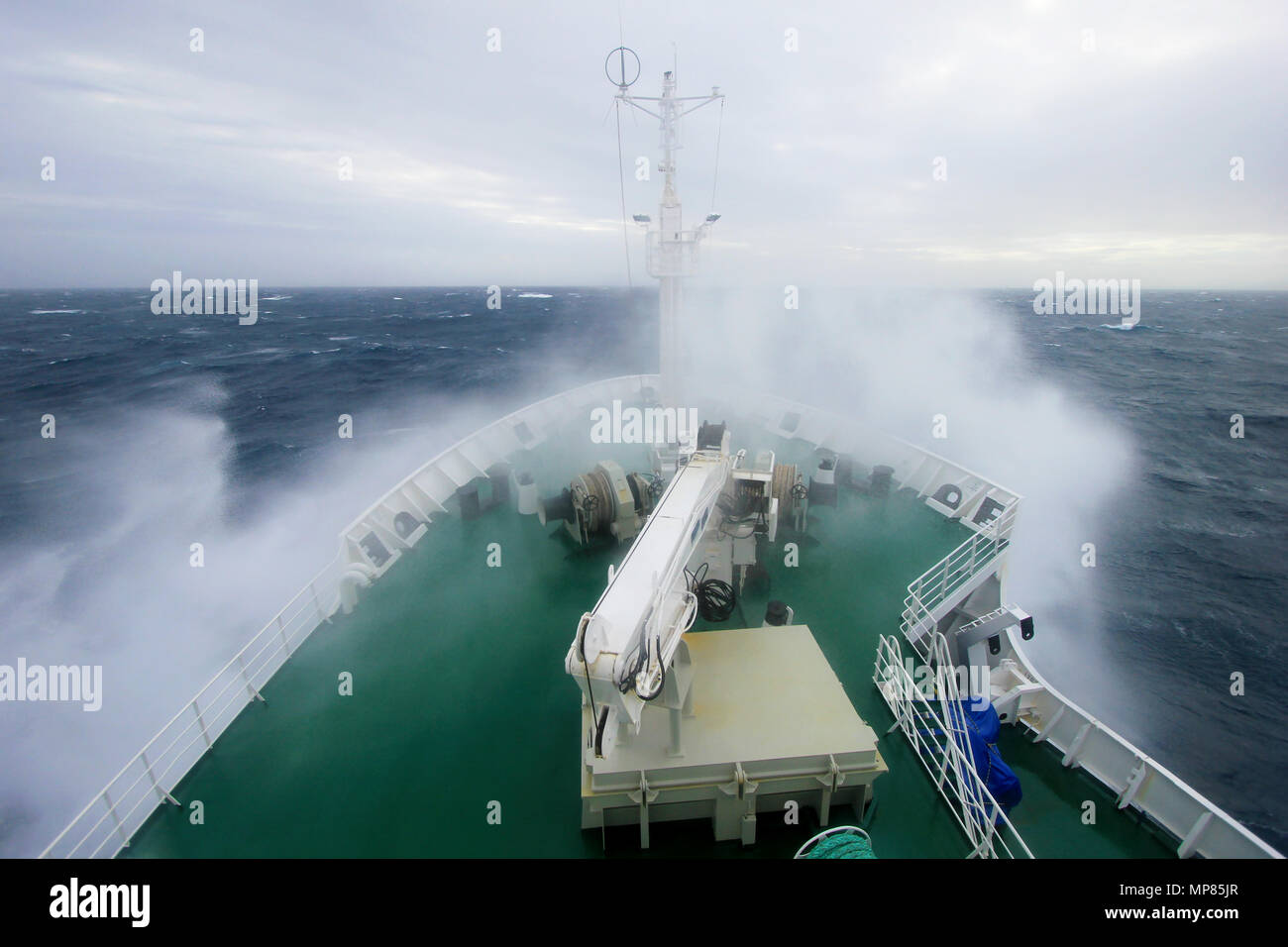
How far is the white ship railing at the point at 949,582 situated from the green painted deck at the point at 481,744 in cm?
38

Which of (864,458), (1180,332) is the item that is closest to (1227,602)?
(864,458)

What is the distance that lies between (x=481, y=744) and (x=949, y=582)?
8302 millimetres

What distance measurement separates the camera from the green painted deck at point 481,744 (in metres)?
6.13

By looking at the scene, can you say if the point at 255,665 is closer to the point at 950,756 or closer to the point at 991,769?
the point at 950,756

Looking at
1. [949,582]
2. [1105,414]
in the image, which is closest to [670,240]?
[949,582]

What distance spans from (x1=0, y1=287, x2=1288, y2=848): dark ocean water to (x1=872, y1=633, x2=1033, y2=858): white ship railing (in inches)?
390

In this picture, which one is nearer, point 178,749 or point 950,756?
point 950,756

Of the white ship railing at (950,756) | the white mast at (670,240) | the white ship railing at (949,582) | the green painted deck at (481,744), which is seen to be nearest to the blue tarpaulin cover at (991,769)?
the white ship railing at (950,756)

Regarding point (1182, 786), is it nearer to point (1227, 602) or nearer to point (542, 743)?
point (542, 743)

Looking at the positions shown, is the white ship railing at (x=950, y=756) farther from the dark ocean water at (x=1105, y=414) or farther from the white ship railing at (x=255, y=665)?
the dark ocean water at (x=1105, y=414)

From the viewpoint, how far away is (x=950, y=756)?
633 cm

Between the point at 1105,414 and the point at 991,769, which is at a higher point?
the point at 1105,414

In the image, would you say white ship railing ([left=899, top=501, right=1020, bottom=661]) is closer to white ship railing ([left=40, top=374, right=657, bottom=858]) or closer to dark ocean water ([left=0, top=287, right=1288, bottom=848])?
dark ocean water ([left=0, top=287, right=1288, bottom=848])

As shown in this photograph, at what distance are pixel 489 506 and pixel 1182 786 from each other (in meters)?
12.2
